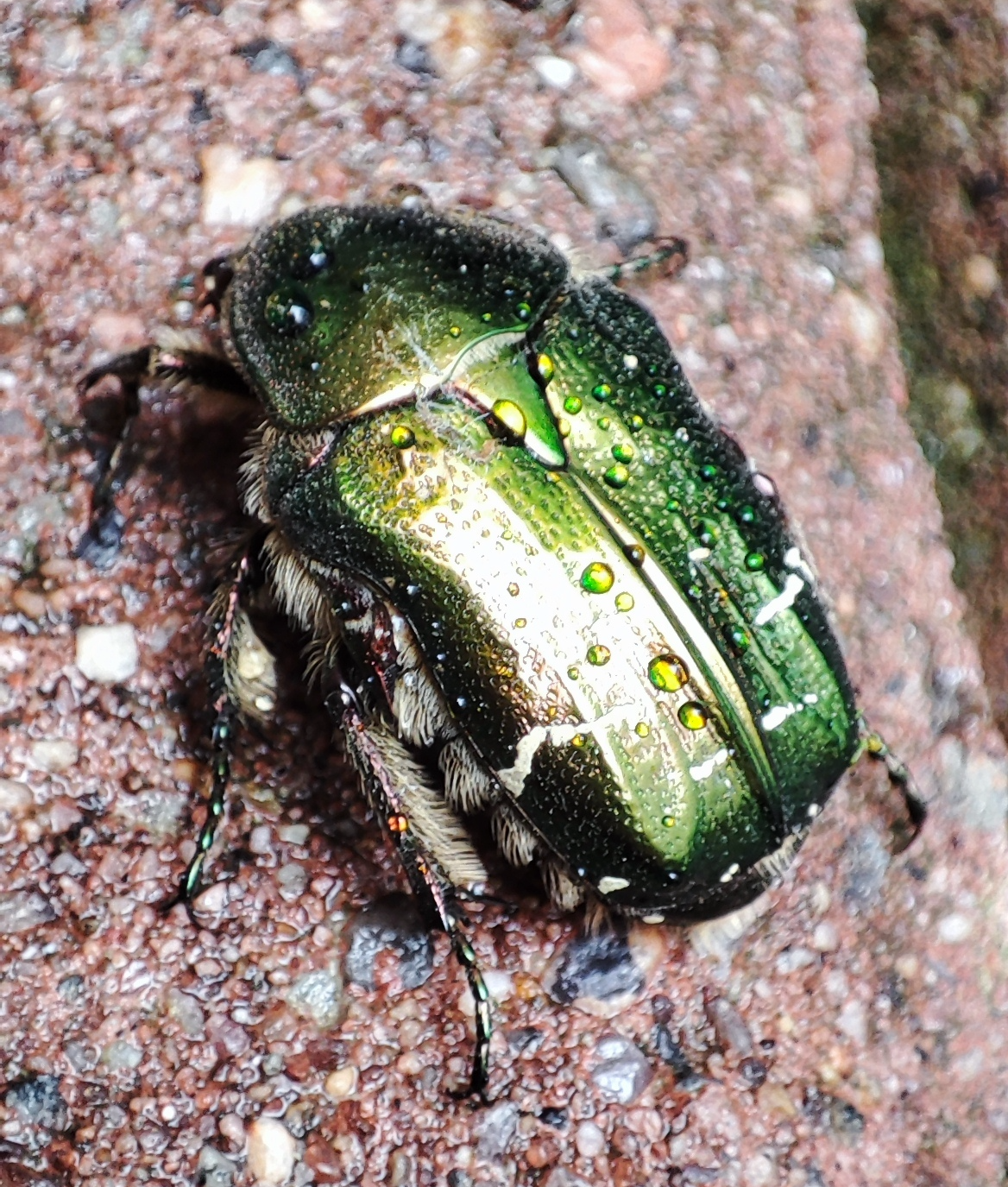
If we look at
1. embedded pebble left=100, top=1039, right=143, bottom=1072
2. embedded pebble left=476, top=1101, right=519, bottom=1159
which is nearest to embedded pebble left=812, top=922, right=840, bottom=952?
Result: embedded pebble left=476, top=1101, right=519, bottom=1159

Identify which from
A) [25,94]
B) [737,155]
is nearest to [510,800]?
[737,155]

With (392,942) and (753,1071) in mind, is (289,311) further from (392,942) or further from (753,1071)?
(753,1071)

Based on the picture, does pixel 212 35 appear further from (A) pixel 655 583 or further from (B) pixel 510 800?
(B) pixel 510 800

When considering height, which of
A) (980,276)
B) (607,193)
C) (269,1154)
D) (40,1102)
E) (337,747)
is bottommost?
(269,1154)

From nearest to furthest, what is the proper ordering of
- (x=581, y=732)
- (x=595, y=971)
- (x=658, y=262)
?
1. (x=581, y=732)
2. (x=595, y=971)
3. (x=658, y=262)

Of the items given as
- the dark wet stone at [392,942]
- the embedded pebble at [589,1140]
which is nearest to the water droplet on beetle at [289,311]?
the dark wet stone at [392,942]

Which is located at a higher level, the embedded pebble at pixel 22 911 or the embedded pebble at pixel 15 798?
the embedded pebble at pixel 15 798

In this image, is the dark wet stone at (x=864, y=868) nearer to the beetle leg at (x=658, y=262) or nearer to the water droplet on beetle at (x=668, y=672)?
the water droplet on beetle at (x=668, y=672)

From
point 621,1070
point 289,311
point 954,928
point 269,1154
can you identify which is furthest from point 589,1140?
point 289,311
